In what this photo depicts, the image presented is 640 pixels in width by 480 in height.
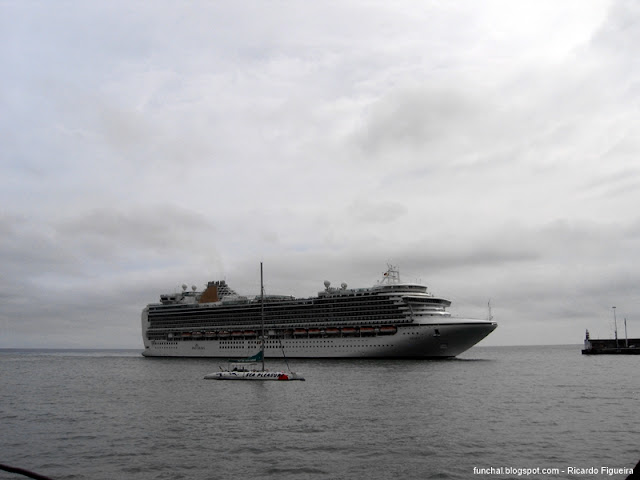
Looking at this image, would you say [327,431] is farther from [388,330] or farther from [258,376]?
[388,330]

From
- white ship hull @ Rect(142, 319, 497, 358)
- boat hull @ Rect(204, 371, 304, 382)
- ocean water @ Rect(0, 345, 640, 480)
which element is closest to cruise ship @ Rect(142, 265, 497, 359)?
white ship hull @ Rect(142, 319, 497, 358)

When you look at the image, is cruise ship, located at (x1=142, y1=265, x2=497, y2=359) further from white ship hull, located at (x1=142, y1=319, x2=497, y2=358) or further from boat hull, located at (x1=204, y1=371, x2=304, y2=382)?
boat hull, located at (x1=204, y1=371, x2=304, y2=382)

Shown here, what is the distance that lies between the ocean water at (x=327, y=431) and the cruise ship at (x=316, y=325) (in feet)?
77.2

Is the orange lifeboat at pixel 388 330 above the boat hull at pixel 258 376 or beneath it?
above

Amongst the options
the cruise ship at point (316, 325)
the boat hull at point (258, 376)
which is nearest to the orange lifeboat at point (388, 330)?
the cruise ship at point (316, 325)

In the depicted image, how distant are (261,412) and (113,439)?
415 inches

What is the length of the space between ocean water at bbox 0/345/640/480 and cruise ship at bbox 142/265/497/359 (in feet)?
77.2

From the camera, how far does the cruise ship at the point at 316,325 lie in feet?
263

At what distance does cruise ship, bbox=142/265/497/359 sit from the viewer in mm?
80062

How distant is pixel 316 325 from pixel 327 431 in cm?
6162

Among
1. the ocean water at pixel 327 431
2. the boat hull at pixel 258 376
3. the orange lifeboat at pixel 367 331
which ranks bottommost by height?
the boat hull at pixel 258 376

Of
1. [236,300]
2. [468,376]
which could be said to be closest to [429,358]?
[468,376]

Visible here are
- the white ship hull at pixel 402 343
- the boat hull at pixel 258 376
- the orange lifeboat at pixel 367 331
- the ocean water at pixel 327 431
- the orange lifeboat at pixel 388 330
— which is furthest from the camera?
the orange lifeboat at pixel 367 331

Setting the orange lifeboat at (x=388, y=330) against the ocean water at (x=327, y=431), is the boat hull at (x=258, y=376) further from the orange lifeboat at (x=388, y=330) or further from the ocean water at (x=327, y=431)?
the orange lifeboat at (x=388, y=330)
